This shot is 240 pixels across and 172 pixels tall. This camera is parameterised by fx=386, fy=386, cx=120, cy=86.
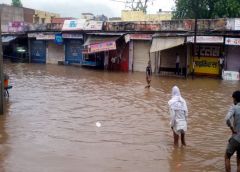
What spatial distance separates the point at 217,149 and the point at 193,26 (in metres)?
16.9

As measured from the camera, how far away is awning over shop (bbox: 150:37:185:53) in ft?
77.2

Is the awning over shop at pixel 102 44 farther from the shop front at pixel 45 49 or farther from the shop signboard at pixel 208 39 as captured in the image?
the shop signboard at pixel 208 39

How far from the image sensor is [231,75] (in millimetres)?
22625

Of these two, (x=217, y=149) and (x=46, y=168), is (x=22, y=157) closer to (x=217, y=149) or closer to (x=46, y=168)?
(x=46, y=168)

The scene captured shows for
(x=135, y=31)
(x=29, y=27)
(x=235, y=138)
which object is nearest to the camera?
(x=235, y=138)

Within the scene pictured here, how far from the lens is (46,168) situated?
6.67 m

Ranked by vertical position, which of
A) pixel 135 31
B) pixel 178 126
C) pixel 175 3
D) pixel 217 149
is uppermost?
pixel 175 3

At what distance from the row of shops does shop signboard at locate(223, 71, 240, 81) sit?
1126 mm

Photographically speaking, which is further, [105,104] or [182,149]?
[105,104]

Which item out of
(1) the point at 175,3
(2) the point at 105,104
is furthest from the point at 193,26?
(2) the point at 105,104

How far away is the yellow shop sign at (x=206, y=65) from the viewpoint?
24375 mm

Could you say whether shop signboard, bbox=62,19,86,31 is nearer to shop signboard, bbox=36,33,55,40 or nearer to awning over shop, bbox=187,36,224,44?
shop signboard, bbox=36,33,55,40

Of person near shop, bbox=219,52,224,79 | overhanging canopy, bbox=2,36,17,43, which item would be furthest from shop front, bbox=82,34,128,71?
overhanging canopy, bbox=2,36,17,43

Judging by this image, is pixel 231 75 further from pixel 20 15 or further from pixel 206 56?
pixel 20 15
